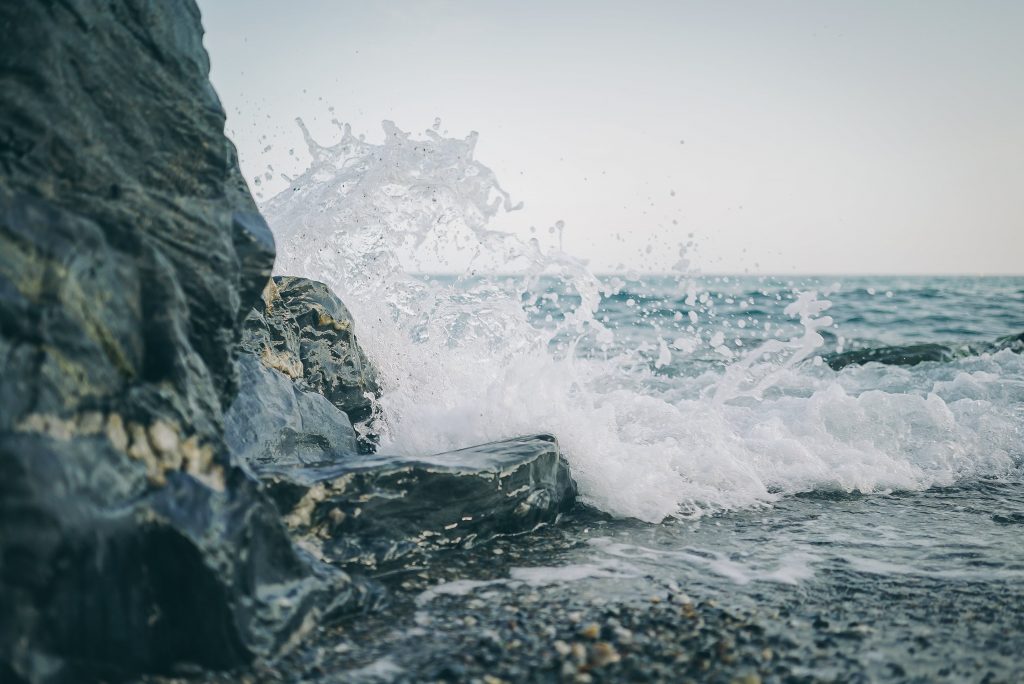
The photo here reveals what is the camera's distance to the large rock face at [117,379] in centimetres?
215

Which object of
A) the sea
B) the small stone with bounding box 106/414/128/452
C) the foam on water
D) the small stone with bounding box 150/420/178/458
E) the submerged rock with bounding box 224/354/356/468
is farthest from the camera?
the foam on water

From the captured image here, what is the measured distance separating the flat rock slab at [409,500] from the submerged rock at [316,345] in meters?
1.76

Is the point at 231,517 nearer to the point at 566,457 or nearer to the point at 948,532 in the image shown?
the point at 566,457

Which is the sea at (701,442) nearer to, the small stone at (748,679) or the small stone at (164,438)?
the small stone at (748,679)

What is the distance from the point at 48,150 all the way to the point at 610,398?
4956mm

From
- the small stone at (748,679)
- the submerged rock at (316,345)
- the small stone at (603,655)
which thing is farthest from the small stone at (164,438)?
the submerged rock at (316,345)

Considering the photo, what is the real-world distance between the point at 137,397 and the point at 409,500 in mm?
1654

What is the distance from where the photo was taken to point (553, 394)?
559cm

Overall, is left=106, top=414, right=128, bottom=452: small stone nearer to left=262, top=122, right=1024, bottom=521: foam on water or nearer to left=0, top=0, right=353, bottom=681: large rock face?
left=0, top=0, right=353, bottom=681: large rock face

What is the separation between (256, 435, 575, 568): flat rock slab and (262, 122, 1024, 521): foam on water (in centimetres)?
89

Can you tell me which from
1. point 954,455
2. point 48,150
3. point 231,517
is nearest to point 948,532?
point 954,455

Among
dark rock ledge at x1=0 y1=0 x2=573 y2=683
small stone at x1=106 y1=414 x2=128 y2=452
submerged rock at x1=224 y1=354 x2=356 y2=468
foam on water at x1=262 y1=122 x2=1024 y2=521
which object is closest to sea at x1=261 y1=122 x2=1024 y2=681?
foam on water at x1=262 y1=122 x2=1024 y2=521

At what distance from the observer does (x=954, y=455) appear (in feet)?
20.6

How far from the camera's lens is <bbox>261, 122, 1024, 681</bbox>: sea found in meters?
3.40
